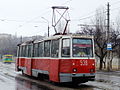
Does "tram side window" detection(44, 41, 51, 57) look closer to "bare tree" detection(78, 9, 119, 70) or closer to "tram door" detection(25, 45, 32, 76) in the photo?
"tram door" detection(25, 45, 32, 76)

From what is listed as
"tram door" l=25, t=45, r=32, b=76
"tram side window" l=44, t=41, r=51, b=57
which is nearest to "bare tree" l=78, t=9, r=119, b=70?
"tram door" l=25, t=45, r=32, b=76

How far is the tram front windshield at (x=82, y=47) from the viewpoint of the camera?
48.5 ft

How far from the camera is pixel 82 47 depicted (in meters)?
15.0

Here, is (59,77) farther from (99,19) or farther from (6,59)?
(6,59)

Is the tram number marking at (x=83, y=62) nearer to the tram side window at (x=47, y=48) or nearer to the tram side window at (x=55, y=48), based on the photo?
the tram side window at (x=55, y=48)

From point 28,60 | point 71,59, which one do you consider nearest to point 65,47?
point 71,59

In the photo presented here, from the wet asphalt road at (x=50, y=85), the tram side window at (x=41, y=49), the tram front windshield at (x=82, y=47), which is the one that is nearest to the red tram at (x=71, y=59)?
the tram front windshield at (x=82, y=47)

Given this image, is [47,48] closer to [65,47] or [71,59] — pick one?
[65,47]

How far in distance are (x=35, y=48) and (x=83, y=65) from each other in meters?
6.15

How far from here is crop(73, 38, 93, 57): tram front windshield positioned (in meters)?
14.8

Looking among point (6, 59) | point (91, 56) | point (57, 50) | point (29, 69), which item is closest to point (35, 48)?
point (29, 69)

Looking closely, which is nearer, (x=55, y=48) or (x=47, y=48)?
(x=55, y=48)

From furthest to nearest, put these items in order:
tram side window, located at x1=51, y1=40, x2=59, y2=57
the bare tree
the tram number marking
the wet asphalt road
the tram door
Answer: the bare tree < the tram door < tram side window, located at x1=51, y1=40, x2=59, y2=57 < the tram number marking < the wet asphalt road

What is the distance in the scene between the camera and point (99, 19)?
38.9 m
